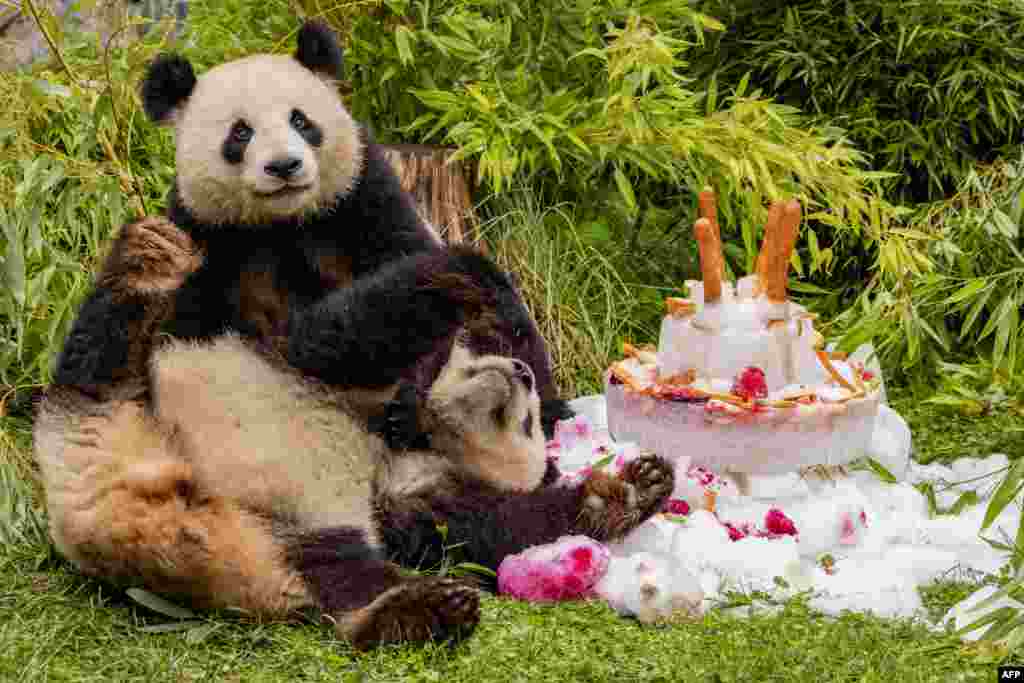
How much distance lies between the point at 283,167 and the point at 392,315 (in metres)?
0.32

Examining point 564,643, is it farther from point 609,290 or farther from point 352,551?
point 609,290

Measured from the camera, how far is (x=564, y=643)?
2.25 m

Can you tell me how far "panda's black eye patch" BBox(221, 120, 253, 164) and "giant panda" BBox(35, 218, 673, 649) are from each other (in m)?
0.18

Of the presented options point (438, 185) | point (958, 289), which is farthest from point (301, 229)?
point (958, 289)

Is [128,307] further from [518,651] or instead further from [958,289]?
[958,289]

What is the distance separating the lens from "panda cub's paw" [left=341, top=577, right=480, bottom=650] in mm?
2191

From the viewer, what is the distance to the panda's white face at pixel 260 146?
2.30 m

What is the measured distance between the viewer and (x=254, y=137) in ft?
7.63

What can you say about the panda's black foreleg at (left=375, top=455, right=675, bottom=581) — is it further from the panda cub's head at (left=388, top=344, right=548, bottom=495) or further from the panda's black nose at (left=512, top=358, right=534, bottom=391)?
the panda's black nose at (left=512, top=358, right=534, bottom=391)

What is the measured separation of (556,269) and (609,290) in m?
0.18

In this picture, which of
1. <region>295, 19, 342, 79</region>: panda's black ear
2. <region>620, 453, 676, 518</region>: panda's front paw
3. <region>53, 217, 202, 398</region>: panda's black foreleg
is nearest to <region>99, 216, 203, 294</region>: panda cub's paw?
<region>53, 217, 202, 398</region>: panda's black foreleg

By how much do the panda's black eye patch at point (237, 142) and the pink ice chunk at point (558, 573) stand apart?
917mm

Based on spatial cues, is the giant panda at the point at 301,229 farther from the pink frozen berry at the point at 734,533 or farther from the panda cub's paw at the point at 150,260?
the pink frozen berry at the point at 734,533

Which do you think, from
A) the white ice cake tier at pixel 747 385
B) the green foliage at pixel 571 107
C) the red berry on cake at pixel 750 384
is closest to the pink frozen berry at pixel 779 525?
the white ice cake tier at pixel 747 385
